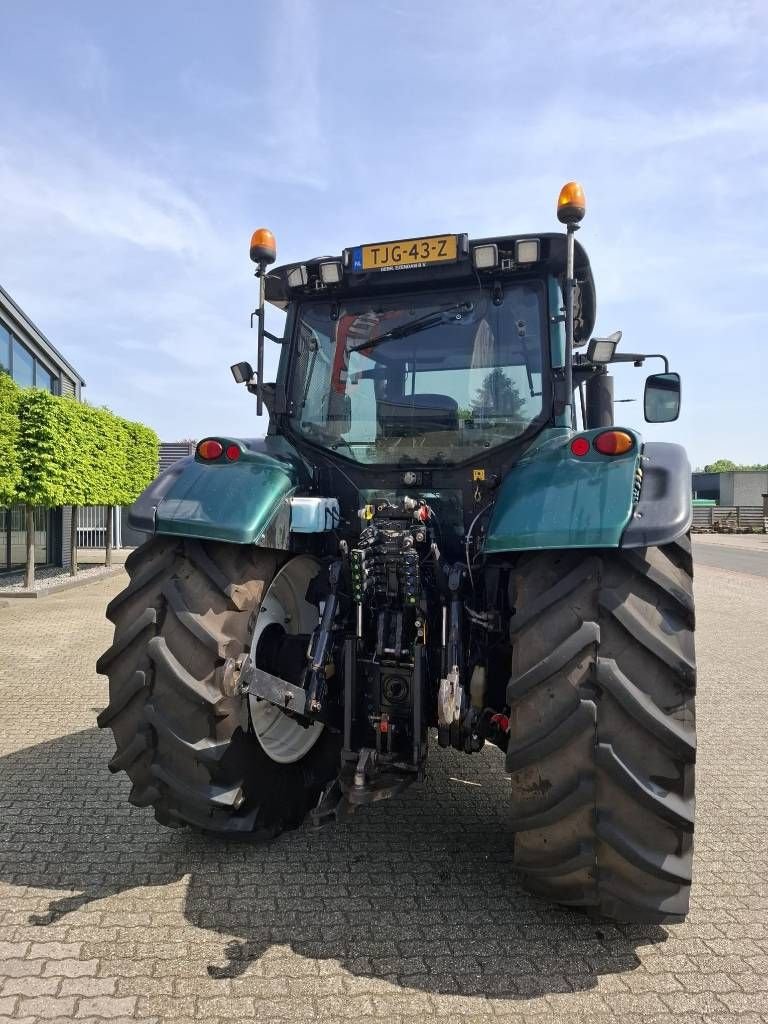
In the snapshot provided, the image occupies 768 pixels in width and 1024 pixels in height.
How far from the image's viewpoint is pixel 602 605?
241 cm

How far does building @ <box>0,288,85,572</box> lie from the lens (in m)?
16.6

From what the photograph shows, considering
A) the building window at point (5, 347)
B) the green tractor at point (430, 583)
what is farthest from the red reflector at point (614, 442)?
the building window at point (5, 347)

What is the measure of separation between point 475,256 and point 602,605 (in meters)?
1.72

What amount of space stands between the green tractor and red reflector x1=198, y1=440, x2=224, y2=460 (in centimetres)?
3

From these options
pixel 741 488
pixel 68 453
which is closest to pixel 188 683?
pixel 68 453

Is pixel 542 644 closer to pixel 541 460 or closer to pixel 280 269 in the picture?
pixel 541 460

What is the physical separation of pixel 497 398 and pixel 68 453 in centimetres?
1269

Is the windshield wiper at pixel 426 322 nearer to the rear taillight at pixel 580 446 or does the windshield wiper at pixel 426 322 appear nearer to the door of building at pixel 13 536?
the rear taillight at pixel 580 446

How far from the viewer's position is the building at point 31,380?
54.5 ft

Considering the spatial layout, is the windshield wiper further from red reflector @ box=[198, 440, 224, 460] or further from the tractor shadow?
the tractor shadow

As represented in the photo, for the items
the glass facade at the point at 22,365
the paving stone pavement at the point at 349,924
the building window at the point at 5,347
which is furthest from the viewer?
the glass facade at the point at 22,365

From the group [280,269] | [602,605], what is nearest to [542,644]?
[602,605]

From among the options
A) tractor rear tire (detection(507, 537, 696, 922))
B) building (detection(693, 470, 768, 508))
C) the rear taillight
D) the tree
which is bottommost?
tractor rear tire (detection(507, 537, 696, 922))

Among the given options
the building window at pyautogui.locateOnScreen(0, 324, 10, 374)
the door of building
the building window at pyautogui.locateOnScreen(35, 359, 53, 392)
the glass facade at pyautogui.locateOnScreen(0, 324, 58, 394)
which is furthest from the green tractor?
the building window at pyautogui.locateOnScreen(35, 359, 53, 392)
